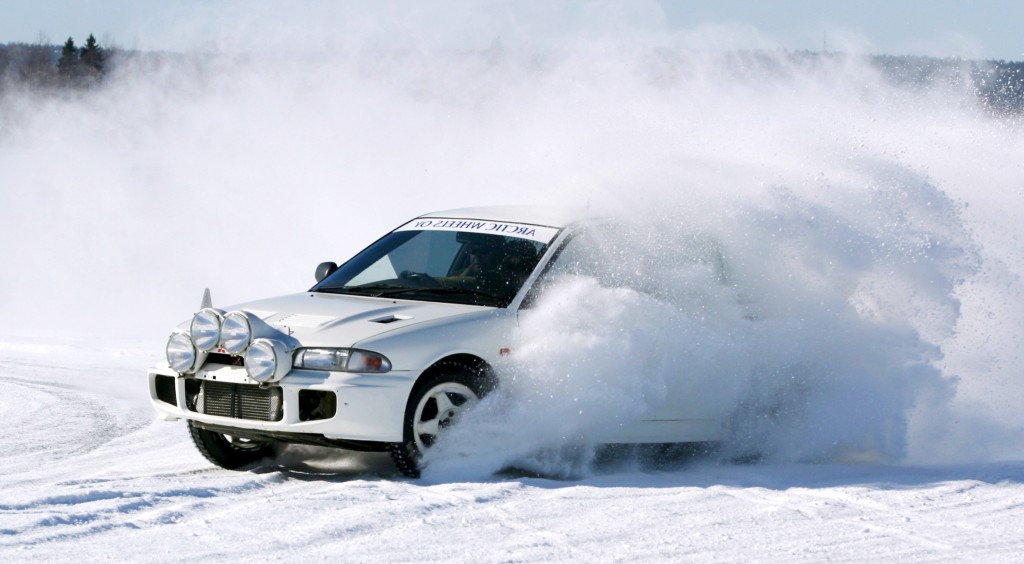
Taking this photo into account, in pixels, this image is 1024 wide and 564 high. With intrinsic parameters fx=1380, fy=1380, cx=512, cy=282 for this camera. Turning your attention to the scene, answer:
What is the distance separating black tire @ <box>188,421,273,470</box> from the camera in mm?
7406

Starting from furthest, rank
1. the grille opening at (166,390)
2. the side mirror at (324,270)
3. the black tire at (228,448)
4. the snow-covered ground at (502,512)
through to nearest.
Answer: the side mirror at (324,270) < the black tire at (228,448) < the grille opening at (166,390) < the snow-covered ground at (502,512)

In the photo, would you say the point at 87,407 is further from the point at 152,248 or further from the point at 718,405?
the point at 152,248

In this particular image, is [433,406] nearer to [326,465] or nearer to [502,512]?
[326,465]

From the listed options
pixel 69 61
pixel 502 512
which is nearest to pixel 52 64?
pixel 69 61

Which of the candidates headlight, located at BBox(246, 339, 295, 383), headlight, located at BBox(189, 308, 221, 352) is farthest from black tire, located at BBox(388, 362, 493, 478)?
headlight, located at BBox(189, 308, 221, 352)

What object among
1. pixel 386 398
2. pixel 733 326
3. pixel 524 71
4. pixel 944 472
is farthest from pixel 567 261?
pixel 524 71

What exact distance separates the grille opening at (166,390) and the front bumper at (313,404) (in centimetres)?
28

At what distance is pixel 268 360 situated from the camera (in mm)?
6723

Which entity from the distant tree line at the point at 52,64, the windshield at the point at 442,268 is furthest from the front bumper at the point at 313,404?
the distant tree line at the point at 52,64

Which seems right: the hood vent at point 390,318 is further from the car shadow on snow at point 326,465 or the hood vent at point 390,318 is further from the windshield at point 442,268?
the car shadow on snow at point 326,465

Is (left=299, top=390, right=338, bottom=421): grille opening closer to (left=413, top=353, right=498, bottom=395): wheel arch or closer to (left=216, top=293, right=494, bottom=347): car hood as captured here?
(left=216, top=293, right=494, bottom=347): car hood

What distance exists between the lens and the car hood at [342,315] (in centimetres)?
682

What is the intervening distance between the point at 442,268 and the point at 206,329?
1554mm

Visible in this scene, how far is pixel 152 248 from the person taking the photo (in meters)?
25.8
